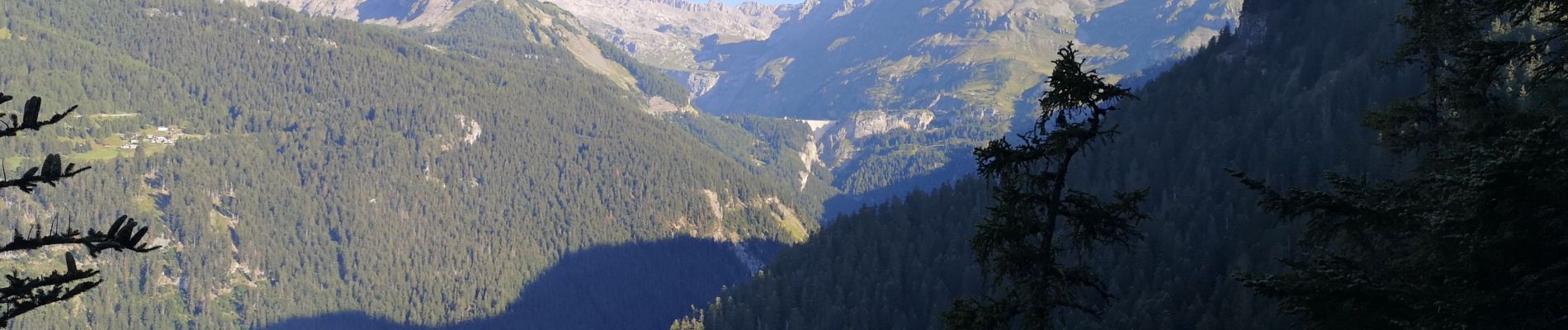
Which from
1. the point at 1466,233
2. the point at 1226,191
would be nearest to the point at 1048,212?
the point at 1466,233

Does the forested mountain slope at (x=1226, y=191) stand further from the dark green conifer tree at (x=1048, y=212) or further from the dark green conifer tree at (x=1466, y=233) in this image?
the dark green conifer tree at (x=1048, y=212)

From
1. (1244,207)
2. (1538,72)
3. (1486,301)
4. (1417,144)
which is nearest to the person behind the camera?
(1486,301)

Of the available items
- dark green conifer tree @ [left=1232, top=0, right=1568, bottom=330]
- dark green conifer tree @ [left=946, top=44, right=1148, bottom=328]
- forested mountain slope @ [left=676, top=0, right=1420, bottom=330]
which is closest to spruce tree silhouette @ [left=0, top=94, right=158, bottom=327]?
dark green conifer tree @ [left=946, top=44, right=1148, bottom=328]

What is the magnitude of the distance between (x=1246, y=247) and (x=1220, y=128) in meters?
56.9

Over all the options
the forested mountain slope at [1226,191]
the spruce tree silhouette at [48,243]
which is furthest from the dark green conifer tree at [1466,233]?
the forested mountain slope at [1226,191]

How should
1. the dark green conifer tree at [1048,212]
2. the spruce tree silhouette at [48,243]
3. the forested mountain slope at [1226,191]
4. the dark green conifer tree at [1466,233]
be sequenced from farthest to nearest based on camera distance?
the forested mountain slope at [1226,191] < the dark green conifer tree at [1048,212] < the dark green conifer tree at [1466,233] < the spruce tree silhouette at [48,243]

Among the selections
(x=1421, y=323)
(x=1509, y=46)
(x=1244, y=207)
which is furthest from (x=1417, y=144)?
(x=1244, y=207)

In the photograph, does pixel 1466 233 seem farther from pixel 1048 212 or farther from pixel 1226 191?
pixel 1226 191

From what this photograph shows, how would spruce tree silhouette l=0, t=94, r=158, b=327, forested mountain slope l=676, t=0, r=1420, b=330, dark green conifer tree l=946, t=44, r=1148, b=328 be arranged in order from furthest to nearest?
forested mountain slope l=676, t=0, r=1420, b=330, dark green conifer tree l=946, t=44, r=1148, b=328, spruce tree silhouette l=0, t=94, r=158, b=327

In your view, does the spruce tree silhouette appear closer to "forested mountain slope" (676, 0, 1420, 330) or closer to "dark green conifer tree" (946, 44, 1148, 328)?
"dark green conifer tree" (946, 44, 1148, 328)

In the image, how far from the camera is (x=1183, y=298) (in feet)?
443

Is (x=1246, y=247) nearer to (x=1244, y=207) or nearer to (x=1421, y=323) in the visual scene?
(x=1244, y=207)

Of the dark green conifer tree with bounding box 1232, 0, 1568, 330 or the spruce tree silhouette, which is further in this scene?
the dark green conifer tree with bounding box 1232, 0, 1568, 330

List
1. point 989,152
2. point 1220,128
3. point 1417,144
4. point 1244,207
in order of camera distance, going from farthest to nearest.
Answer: point 1220,128 < point 1244,207 < point 1417,144 < point 989,152
